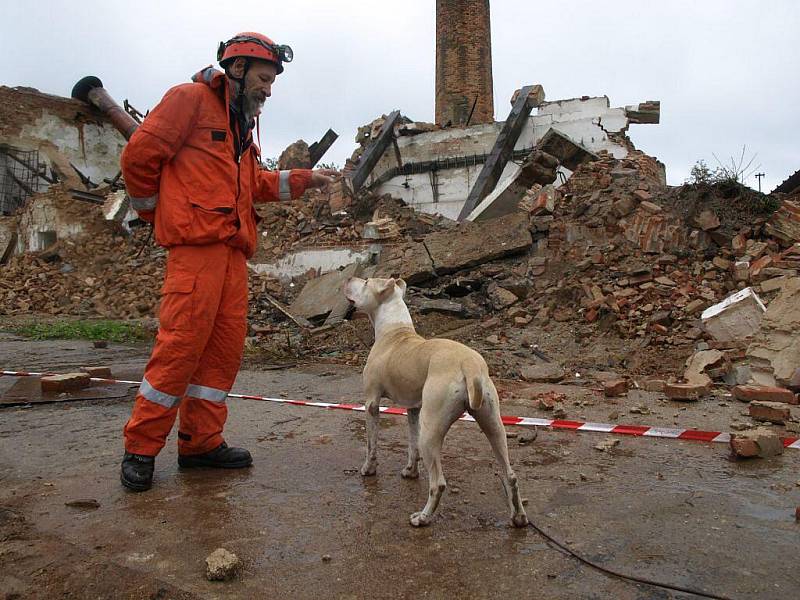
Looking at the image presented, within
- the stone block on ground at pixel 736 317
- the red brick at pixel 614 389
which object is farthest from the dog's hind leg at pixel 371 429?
the stone block on ground at pixel 736 317

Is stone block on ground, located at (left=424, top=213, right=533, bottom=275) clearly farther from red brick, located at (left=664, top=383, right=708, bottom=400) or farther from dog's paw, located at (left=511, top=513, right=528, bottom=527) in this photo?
dog's paw, located at (left=511, top=513, right=528, bottom=527)

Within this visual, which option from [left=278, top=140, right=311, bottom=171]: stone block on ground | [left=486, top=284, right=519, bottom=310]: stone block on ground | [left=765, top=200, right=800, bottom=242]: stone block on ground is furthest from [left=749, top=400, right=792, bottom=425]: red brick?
[left=278, top=140, right=311, bottom=171]: stone block on ground

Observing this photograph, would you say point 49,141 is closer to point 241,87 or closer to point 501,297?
point 501,297

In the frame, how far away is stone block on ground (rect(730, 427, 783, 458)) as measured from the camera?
142 inches

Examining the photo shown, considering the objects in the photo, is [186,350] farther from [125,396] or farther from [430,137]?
[430,137]

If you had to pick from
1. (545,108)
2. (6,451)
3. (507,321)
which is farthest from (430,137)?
(6,451)

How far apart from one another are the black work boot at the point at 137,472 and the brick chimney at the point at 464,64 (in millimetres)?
20327

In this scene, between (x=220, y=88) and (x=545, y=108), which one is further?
(x=545, y=108)

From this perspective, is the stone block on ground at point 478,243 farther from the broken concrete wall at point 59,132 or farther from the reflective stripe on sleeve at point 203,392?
the broken concrete wall at point 59,132

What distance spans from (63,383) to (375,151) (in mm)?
12544

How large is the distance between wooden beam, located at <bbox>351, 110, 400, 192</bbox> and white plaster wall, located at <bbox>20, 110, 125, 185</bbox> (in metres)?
12.5

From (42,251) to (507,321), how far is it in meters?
16.1

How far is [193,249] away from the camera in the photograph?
131 inches

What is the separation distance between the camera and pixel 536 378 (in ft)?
22.2
